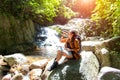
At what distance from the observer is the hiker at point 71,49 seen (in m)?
6.93

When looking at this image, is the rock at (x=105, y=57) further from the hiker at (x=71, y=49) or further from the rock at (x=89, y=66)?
the hiker at (x=71, y=49)

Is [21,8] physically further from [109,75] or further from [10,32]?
[109,75]

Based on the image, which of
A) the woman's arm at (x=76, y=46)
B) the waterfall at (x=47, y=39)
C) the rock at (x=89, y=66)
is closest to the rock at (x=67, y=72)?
the rock at (x=89, y=66)

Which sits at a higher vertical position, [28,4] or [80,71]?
[28,4]

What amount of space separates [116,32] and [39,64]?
121 inches

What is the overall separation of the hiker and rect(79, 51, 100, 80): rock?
282mm

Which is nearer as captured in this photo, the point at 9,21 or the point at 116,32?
the point at 116,32

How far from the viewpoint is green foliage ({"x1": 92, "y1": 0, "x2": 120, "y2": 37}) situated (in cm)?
925

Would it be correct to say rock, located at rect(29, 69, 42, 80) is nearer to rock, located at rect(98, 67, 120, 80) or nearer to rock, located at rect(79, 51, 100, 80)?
rock, located at rect(79, 51, 100, 80)

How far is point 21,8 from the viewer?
14.4 m

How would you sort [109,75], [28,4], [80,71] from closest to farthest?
[109,75]
[80,71]
[28,4]

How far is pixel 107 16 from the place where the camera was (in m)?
11.8

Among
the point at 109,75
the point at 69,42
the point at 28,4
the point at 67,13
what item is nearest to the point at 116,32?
the point at 69,42

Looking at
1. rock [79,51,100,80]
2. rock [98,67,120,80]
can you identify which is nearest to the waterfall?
rock [79,51,100,80]
